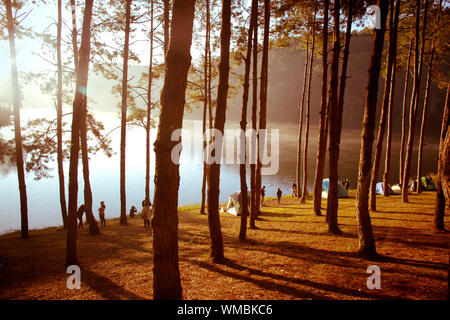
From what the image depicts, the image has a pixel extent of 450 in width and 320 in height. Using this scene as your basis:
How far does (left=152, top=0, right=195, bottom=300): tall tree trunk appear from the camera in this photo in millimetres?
3783

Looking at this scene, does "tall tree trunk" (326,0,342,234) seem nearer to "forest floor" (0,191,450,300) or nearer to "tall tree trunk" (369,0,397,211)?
"forest floor" (0,191,450,300)

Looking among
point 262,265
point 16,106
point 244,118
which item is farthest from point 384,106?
point 16,106

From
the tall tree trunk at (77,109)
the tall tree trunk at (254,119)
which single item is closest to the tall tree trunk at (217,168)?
the tall tree trunk at (254,119)

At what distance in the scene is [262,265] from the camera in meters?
6.59

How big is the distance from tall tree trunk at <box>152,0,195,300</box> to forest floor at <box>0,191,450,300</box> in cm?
178

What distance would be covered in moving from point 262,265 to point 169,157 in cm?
439

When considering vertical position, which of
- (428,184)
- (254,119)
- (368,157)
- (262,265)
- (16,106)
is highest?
(16,106)

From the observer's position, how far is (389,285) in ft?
16.3

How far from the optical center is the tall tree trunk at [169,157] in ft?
12.4

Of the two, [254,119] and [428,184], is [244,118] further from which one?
[428,184]

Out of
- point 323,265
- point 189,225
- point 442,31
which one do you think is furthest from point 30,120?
point 442,31

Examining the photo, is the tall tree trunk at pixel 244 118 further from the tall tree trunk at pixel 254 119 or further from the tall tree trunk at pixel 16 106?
the tall tree trunk at pixel 16 106
